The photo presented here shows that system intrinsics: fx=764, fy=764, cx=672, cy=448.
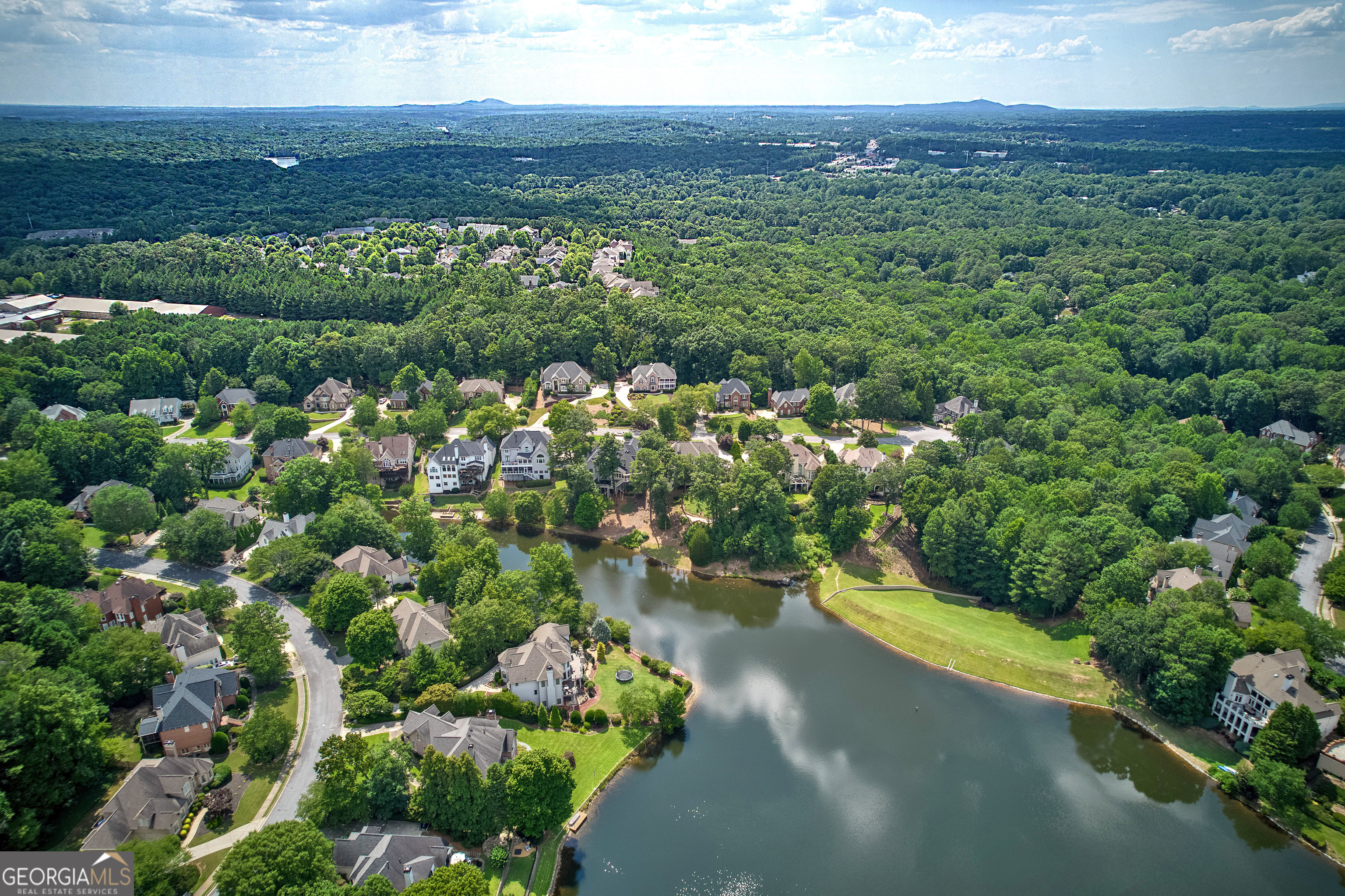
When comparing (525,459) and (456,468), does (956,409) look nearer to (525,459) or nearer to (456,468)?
(525,459)

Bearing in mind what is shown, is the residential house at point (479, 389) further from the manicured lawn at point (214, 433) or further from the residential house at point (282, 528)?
the residential house at point (282, 528)

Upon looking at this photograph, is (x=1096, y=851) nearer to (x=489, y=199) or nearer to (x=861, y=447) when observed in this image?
(x=861, y=447)

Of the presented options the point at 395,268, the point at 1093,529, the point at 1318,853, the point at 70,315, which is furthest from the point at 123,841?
the point at 395,268

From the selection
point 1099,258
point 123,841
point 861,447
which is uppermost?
point 1099,258

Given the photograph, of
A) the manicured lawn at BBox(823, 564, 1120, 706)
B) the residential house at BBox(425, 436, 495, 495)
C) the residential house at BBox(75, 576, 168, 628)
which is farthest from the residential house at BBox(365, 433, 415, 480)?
the manicured lawn at BBox(823, 564, 1120, 706)

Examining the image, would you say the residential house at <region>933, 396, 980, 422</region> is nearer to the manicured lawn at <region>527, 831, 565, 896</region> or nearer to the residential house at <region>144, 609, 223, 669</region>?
the manicured lawn at <region>527, 831, 565, 896</region>
